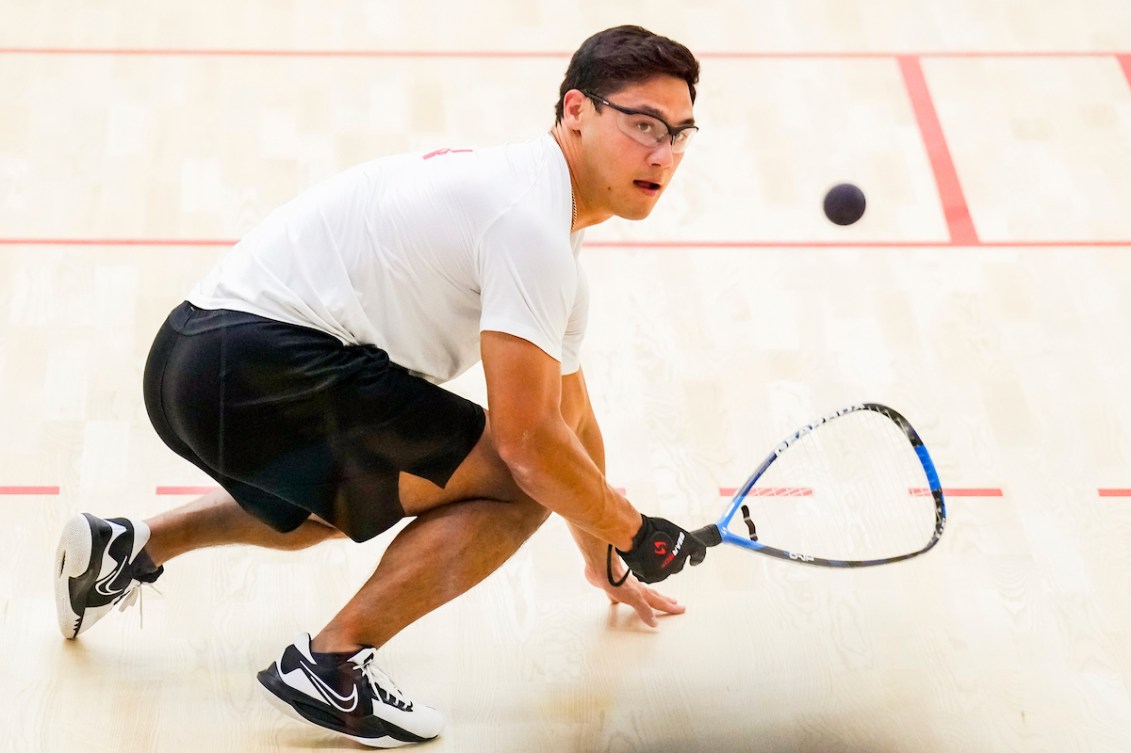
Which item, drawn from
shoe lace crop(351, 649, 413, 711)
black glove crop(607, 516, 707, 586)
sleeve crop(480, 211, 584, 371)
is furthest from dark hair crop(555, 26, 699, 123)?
shoe lace crop(351, 649, 413, 711)

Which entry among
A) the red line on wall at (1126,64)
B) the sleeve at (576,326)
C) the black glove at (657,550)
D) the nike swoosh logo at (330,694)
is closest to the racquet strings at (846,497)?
the black glove at (657,550)

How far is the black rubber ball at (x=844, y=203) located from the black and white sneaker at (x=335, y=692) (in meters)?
1.23

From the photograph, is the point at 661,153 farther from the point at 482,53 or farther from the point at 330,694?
the point at 482,53

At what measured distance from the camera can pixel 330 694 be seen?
6.57 ft

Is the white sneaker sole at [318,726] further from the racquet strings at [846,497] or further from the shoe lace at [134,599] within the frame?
the racquet strings at [846,497]

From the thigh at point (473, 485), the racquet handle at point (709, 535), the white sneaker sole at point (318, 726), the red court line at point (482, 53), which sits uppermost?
the red court line at point (482, 53)

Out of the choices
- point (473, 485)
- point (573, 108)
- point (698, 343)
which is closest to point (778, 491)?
point (698, 343)

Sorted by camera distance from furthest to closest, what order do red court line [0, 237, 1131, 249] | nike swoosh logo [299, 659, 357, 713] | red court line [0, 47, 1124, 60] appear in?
red court line [0, 47, 1124, 60], red court line [0, 237, 1131, 249], nike swoosh logo [299, 659, 357, 713]

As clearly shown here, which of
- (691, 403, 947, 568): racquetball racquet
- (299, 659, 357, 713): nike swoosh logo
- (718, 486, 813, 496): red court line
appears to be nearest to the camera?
(299, 659, 357, 713): nike swoosh logo

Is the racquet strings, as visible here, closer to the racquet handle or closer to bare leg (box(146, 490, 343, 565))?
the racquet handle

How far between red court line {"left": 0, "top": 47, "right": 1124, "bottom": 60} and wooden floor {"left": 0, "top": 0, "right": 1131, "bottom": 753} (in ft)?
0.04

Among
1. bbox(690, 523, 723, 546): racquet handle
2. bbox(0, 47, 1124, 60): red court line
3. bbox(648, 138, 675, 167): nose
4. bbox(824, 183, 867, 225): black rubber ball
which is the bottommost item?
bbox(690, 523, 723, 546): racquet handle

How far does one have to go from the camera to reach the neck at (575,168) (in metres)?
1.92

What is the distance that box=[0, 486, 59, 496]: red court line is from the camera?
250 cm
